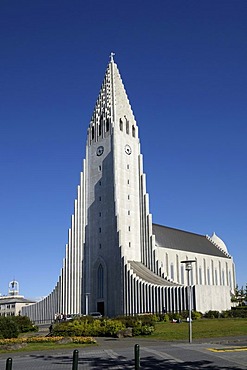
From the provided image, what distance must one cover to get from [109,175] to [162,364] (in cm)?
5950

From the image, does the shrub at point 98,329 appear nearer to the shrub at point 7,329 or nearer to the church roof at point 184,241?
the shrub at point 7,329

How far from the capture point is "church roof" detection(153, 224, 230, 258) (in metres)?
82.5

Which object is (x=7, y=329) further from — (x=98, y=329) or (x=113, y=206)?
(x=113, y=206)

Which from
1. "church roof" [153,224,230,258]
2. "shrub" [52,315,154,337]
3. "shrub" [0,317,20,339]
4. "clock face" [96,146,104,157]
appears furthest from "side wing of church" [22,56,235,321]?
"shrub" [0,317,20,339]

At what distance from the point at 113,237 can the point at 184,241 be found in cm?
2302

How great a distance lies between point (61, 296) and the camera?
7750 cm

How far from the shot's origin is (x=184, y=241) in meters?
89.9

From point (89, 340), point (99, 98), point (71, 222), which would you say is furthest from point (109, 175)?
point (89, 340)

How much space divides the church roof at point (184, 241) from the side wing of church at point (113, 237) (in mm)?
279

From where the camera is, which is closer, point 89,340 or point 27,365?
point 27,365

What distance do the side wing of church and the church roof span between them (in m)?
0.28

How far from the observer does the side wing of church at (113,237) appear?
6894 centimetres

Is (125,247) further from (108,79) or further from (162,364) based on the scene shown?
(162,364)

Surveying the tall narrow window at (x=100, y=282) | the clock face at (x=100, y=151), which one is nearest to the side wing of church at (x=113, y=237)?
the tall narrow window at (x=100, y=282)
